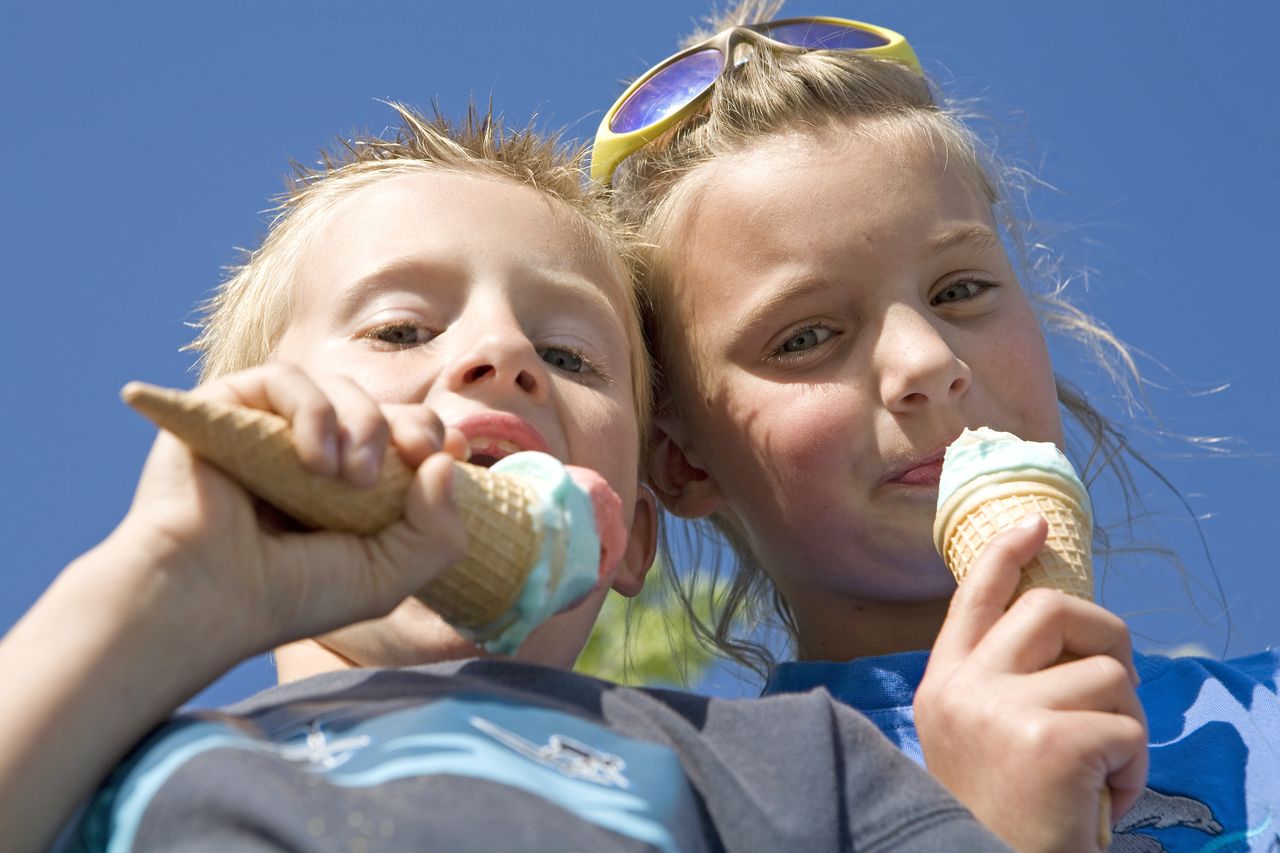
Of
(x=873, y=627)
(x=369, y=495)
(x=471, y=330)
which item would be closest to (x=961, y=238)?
(x=873, y=627)

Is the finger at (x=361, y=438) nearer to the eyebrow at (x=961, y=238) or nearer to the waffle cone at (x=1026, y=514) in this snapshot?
the waffle cone at (x=1026, y=514)

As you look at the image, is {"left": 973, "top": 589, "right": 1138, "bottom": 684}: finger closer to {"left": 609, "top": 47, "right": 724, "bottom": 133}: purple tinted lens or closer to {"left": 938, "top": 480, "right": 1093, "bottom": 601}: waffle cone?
{"left": 938, "top": 480, "right": 1093, "bottom": 601}: waffle cone

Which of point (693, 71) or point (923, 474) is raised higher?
point (693, 71)

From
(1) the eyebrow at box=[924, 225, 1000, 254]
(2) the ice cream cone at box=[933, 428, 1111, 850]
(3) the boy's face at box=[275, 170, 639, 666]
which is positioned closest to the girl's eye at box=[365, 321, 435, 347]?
(3) the boy's face at box=[275, 170, 639, 666]

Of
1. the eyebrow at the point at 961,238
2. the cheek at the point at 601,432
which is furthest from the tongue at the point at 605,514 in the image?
the eyebrow at the point at 961,238

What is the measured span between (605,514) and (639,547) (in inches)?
53.1

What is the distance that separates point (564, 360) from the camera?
11.4 ft

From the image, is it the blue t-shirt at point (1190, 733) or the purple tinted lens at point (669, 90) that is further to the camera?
the purple tinted lens at point (669, 90)

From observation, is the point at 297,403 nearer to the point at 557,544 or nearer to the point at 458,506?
the point at 458,506

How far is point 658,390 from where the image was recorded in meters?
4.43

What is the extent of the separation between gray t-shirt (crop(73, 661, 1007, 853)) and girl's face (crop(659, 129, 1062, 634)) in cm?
137

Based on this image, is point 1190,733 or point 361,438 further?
point 1190,733

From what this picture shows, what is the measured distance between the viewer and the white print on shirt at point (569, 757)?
2180mm

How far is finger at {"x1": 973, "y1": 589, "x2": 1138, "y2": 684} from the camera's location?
2.65 metres
